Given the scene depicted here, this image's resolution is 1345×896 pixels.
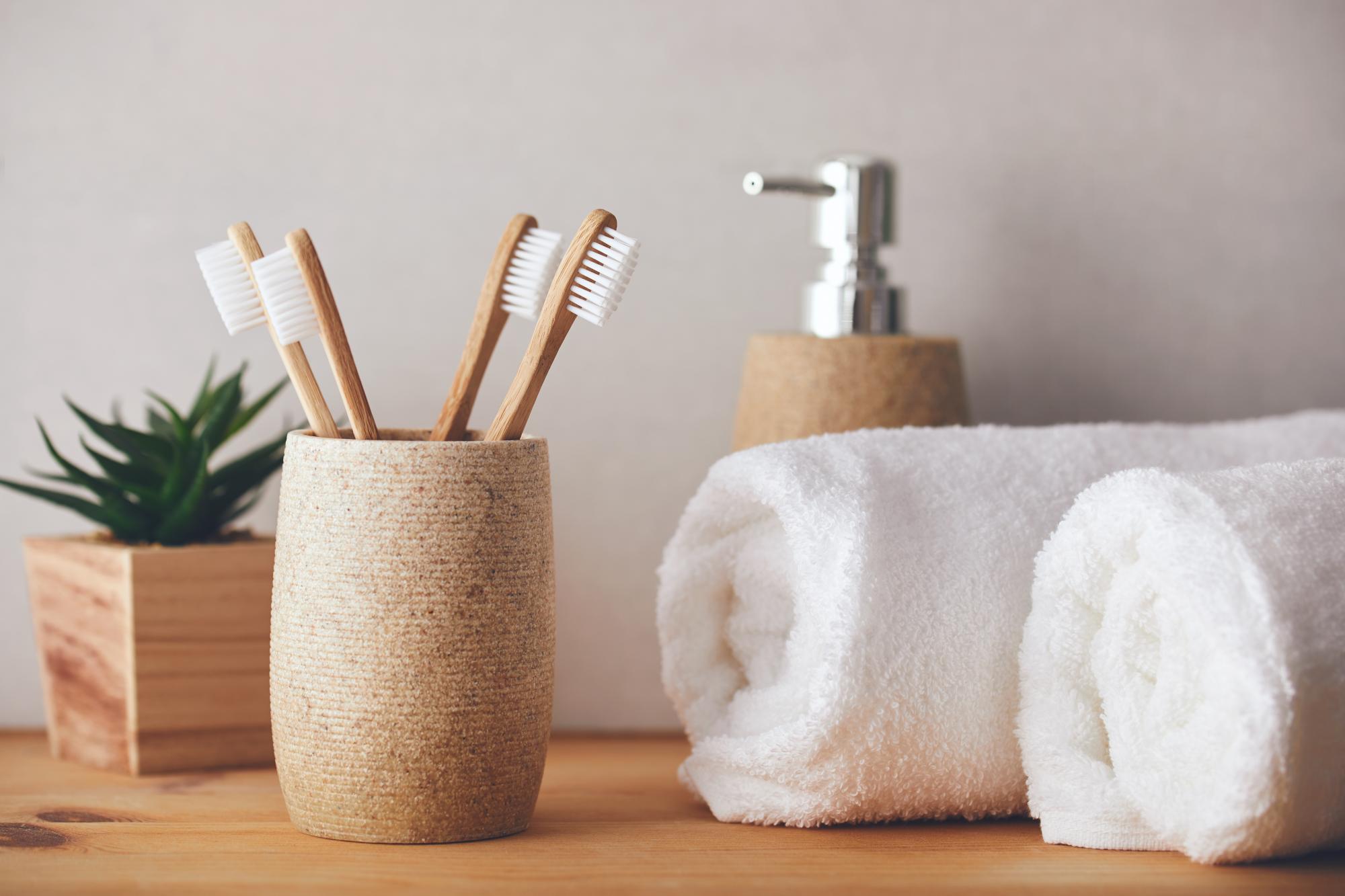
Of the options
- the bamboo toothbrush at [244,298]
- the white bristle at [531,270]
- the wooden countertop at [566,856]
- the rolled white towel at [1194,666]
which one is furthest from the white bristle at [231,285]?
the rolled white towel at [1194,666]

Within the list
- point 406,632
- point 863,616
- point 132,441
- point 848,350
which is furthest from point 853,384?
point 132,441

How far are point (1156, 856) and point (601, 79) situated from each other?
0.52 meters

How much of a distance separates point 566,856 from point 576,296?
0.76ft

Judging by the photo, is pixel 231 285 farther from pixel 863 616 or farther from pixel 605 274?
pixel 863 616

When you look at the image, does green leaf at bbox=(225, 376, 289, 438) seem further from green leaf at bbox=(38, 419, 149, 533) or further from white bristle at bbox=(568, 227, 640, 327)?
white bristle at bbox=(568, 227, 640, 327)

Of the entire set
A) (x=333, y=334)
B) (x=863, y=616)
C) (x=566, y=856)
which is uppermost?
(x=333, y=334)

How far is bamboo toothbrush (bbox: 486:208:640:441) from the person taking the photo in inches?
19.9

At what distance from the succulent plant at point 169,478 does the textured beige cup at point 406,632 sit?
0.18 m

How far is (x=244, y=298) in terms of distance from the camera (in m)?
0.52

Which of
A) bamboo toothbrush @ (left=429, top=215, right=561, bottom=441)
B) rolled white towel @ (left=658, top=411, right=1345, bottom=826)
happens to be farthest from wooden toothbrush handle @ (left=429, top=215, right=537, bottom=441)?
rolled white towel @ (left=658, top=411, right=1345, bottom=826)

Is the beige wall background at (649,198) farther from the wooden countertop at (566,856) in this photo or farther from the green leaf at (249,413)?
the wooden countertop at (566,856)

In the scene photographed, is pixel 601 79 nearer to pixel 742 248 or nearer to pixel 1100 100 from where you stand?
pixel 742 248

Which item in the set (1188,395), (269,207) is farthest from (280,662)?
(1188,395)

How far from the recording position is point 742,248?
74 centimetres
